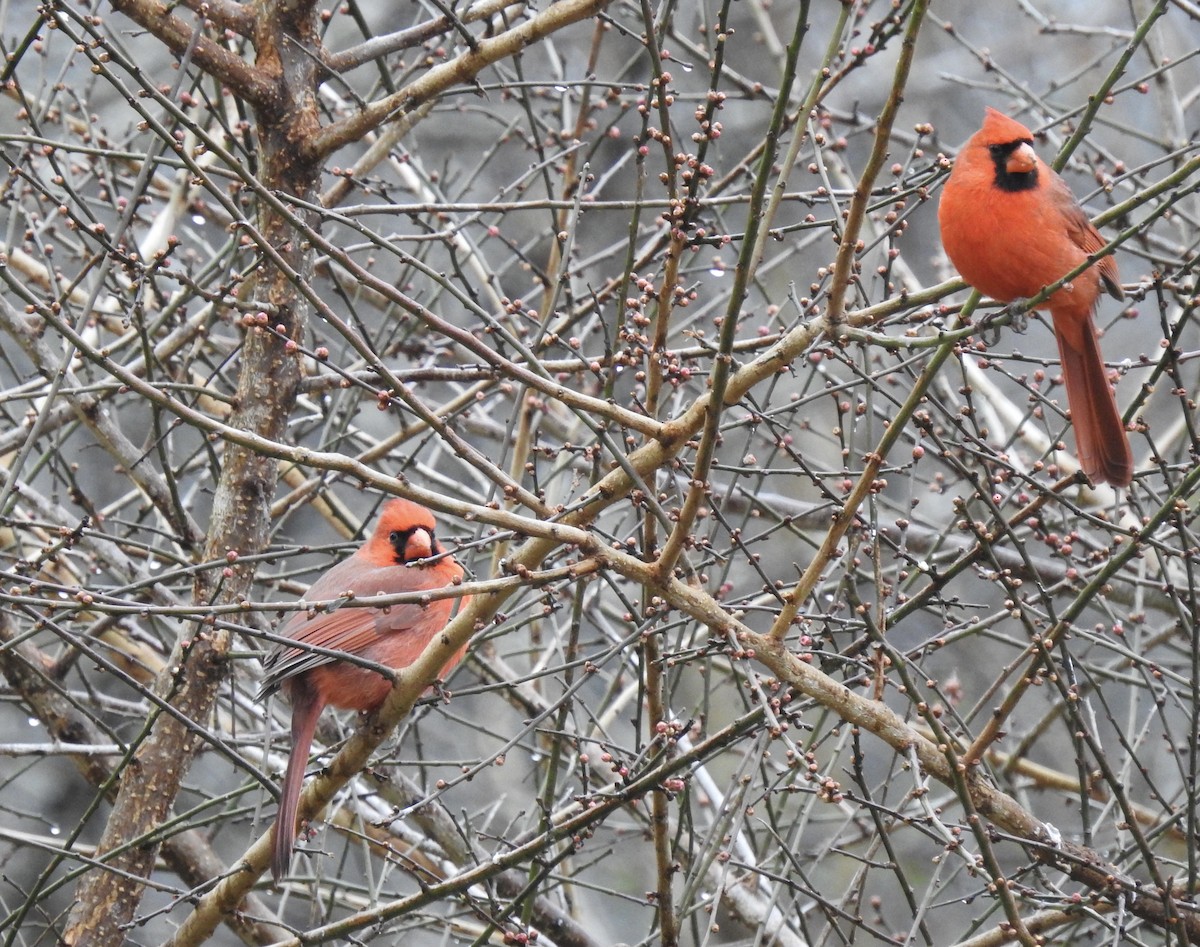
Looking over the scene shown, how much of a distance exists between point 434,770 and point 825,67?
6.78m

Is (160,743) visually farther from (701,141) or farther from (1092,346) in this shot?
(1092,346)

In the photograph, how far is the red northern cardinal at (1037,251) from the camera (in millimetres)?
3221

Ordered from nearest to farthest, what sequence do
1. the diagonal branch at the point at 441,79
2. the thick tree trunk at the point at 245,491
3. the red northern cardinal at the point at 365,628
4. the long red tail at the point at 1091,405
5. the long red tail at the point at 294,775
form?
the long red tail at the point at 294,775
the long red tail at the point at 1091,405
the diagonal branch at the point at 441,79
the thick tree trunk at the point at 245,491
the red northern cardinal at the point at 365,628

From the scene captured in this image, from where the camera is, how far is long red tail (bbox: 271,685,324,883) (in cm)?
302

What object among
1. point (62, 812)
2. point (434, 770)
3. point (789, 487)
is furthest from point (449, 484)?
point (789, 487)

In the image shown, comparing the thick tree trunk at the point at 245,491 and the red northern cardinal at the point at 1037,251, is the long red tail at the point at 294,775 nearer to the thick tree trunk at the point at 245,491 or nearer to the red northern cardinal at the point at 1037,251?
the thick tree trunk at the point at 245,491

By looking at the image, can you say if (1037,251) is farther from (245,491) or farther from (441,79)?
(245,491)

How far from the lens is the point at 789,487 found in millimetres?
10711

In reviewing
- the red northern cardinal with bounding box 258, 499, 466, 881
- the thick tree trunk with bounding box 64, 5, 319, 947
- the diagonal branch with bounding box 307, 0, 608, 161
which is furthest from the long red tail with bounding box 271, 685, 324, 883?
the diagonal branch with bounding box 307, 0, 608, 161

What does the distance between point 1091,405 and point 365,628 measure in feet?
6.83

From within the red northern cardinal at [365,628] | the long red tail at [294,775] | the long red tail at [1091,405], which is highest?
the long red tail at [1091,405]

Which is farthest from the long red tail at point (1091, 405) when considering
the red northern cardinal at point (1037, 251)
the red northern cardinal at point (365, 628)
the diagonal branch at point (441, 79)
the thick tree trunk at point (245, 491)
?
the thick tree trunk at point (245, 491)

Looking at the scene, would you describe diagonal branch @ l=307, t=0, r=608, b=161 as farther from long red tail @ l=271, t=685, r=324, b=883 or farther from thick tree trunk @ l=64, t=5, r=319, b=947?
long red tail @ l=271, t=685, r=324, b=883

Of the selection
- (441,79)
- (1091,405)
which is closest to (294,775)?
(441,79)
